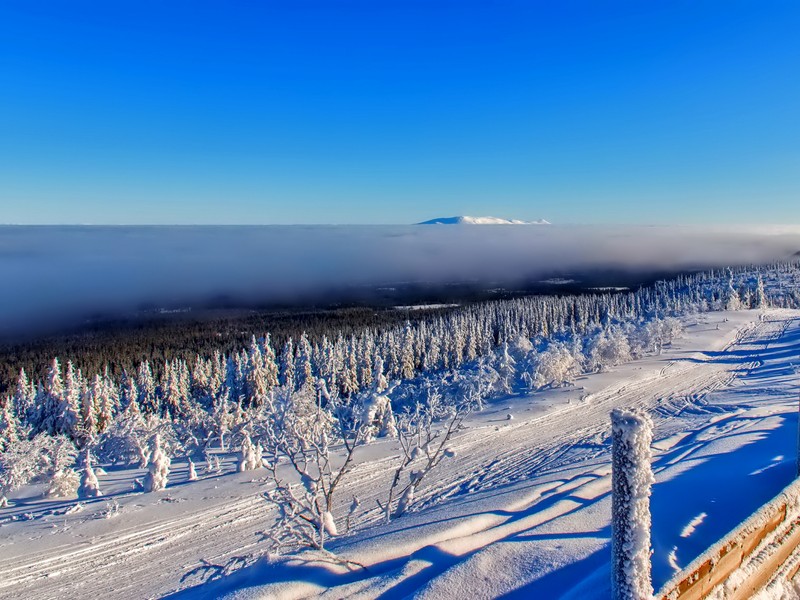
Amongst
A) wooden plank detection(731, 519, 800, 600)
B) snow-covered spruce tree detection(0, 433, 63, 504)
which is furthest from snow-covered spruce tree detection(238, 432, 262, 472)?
wooden plank detection(731, 519, 800, 600)

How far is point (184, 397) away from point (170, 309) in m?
152

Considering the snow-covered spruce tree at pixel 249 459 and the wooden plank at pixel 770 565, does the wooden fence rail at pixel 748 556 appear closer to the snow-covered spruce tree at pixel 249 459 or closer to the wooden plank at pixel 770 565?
the wooden plank at pixel 770 565

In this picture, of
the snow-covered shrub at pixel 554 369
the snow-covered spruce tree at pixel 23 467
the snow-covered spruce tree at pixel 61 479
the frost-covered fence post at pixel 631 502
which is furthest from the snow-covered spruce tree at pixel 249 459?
the snow-covered shrub at pixel 554 369

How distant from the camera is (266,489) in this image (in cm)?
2294

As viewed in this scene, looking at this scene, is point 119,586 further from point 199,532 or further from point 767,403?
point 767,403

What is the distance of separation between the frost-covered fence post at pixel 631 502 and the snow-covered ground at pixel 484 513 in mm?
1071

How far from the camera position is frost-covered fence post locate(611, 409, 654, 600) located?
4062 millimetres

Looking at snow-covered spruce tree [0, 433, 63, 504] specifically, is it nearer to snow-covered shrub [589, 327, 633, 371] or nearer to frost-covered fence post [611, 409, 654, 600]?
frost-covered fence post [611, 409, 654, 600]

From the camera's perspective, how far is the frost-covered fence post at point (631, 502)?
4.06 m

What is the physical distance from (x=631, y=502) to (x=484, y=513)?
263 inches

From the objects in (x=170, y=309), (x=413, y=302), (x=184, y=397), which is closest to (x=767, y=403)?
(x=184, y=397)

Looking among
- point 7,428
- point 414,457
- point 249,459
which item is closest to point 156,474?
point 249,459

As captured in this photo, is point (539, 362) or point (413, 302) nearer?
point (539, 362)

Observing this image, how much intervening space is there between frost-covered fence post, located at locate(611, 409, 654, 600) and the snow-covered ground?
1071 millimetres
